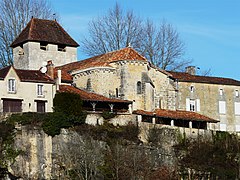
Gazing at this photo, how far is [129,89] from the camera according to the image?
54.0 metres

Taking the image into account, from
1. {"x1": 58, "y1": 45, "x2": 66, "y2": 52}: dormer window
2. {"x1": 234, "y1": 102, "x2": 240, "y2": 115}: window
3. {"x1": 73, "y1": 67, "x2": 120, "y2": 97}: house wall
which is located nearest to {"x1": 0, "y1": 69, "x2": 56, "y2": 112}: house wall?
{"x1": 73, "y1": 67, "x2": 120, "y2": 97}: house wall

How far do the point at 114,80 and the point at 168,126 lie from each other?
6139mm

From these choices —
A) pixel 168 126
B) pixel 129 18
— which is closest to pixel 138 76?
pixel 168 126

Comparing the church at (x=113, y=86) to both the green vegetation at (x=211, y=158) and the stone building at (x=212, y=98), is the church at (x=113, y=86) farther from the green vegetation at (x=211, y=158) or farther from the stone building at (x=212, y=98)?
the green vegetation at (x=211, y=158)

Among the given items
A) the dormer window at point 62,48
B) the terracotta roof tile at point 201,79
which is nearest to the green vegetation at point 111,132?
the terracotta roof tile at point 201,79

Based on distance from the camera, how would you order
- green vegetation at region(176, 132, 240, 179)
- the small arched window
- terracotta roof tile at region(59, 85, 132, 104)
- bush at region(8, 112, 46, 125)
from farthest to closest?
the small arched window → terracotta roof tile at region(59, 85, 132, 104) → green vegetation at region(176, 132, 240, 179) → bush at region(8, 112, 46, 125)

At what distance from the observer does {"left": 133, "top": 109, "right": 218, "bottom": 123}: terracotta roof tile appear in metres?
52.6

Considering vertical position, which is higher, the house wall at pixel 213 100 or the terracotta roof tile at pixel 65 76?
the terracotta roof tile at pixel 65 76

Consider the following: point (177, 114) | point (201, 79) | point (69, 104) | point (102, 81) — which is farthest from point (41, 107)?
point (201, 79)

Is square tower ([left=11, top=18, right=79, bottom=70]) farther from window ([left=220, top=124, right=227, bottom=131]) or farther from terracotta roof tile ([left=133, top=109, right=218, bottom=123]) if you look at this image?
window ([left=220, top=124, right=227, bottom=131])

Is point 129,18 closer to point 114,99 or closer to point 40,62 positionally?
point 40,62

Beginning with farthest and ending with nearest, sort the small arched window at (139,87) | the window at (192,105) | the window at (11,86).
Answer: the window at (192,105) < the small arched window at (139,87) < the window at (11,86)

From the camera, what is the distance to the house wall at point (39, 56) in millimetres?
62000

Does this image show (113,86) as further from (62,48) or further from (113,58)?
(62,48)
